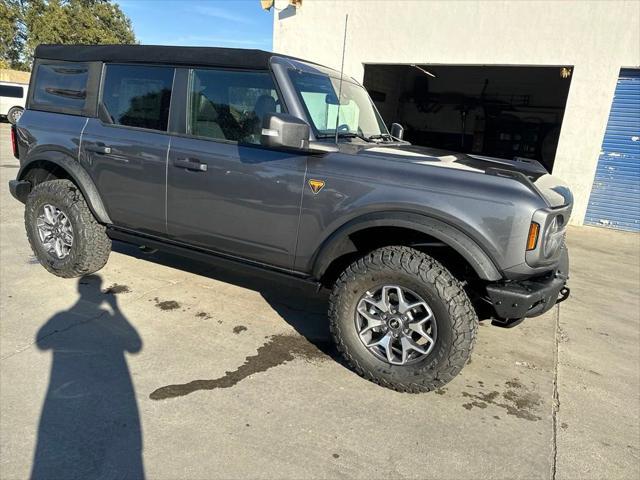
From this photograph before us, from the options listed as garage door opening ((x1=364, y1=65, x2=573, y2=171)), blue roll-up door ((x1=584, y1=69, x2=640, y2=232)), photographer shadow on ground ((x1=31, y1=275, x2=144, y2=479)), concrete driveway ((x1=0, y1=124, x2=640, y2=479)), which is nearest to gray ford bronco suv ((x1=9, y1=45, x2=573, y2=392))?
concrete driveway ((x1=0, y1=124, x2=640, y2=479))

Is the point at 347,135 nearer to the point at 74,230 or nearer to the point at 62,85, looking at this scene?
the point at 74,230

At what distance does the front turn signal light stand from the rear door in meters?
2.60

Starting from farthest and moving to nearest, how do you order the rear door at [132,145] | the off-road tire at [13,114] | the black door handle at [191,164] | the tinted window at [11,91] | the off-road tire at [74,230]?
the tinted window at [11,91], the off-road tire at [13,114], the off-road tire at [74,230], the rear door at [132,145], the black door handle at [191,164]

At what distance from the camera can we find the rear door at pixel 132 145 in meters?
3.69

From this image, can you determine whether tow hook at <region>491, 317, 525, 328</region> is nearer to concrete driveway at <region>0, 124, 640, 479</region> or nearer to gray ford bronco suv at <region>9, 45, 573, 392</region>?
gray ford bronco suv at <region>9, 45, 573, 392</region>

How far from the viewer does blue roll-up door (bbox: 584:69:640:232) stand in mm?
8914

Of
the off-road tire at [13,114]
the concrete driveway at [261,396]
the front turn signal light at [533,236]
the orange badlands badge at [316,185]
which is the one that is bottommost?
the concrete driveway at [261,396]

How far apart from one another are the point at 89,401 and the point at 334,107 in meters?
2.58

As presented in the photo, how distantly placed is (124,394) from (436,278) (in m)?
1.95

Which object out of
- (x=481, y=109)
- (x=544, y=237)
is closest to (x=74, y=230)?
(x=544, y=237)

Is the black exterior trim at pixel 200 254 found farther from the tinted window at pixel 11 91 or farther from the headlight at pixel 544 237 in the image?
the tinted window at pixel 11 91

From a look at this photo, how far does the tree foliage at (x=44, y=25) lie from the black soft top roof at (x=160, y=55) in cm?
4003

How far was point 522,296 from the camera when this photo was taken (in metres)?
2.65

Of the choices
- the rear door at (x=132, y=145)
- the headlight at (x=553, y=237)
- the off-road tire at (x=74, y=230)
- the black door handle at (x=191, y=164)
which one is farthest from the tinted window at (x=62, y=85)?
the headlight at (x=553, y=237)
